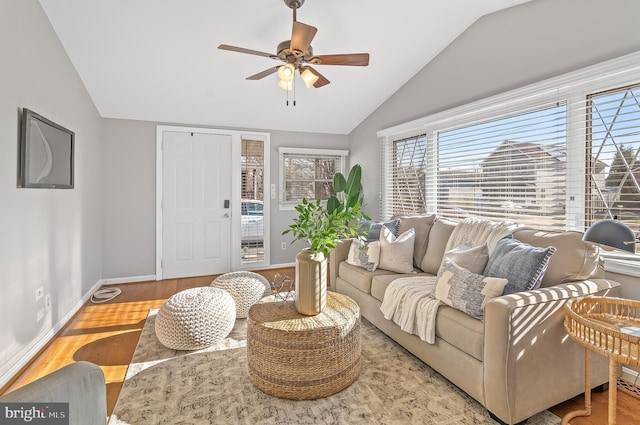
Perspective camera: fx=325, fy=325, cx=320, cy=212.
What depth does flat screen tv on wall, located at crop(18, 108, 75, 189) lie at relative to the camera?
7.33 feet

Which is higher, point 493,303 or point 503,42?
point 503,42

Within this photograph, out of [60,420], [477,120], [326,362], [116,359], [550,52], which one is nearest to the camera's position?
[60,420]

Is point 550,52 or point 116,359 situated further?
point 550,52

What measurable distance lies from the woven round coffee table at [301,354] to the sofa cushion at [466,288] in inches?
24.7

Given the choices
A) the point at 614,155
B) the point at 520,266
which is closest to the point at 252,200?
the point at 520,266

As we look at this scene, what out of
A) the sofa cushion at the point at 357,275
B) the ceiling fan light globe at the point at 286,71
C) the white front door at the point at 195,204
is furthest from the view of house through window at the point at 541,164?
the white front door at the point at 195,204

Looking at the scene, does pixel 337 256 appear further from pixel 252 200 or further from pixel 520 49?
pixel 520 49

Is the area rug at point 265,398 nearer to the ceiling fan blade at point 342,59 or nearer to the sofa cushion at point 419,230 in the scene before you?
the sofa cushion at point 419,230

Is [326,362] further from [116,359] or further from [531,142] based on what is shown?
[531,142]

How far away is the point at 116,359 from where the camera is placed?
237 cm

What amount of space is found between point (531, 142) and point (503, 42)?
0.94 m

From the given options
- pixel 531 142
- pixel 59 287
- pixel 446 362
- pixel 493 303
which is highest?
pixel 531 142

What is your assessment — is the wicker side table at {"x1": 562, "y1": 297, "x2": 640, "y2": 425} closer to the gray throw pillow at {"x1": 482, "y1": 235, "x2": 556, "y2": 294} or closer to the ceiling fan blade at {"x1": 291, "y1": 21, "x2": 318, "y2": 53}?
the gray throw pillow at {"x1": 482, "y1": 235, "x2": 556, "y2": 294}

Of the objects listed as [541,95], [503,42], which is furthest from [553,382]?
[503,42]
